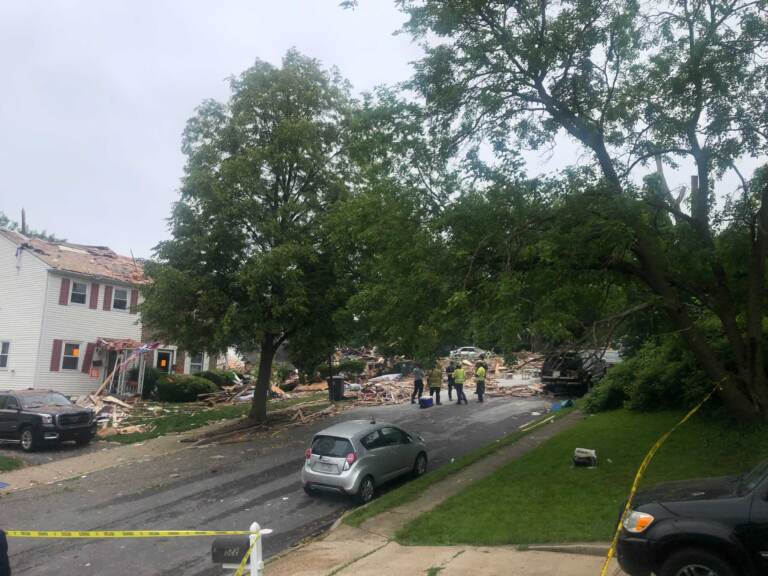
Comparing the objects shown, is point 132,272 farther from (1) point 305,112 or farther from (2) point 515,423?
(2) point 515,423

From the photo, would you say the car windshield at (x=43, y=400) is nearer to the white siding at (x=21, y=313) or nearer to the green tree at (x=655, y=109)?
the white siding at (x=21, y=313)

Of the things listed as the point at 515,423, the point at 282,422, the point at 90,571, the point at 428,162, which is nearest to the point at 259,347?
the point at 282,422

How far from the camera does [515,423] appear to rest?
1942cm

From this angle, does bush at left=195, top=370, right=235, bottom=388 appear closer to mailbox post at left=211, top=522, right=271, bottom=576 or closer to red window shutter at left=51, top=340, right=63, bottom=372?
red window shutter at left=51, top=340, right=63, bottom=372

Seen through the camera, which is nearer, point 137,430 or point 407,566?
point 407,566

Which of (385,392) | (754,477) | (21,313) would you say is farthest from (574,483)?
(21,313)

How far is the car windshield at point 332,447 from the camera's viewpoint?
11.7 meters

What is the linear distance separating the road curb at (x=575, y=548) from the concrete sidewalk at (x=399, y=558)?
7 cm

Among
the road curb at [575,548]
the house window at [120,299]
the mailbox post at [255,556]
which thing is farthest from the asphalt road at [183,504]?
the house window at [120,299]

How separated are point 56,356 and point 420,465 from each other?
20.1m

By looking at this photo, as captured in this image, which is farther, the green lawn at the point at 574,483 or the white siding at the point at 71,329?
the white siding at the point at 71,329

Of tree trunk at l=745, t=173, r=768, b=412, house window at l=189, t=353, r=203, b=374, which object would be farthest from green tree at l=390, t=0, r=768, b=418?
house window at l=189, t=353, r=203, b=374

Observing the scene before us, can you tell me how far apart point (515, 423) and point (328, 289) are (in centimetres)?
757

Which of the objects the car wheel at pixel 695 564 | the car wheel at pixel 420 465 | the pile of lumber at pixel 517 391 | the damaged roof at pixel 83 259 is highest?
the damaged roof at pixel 83 259
